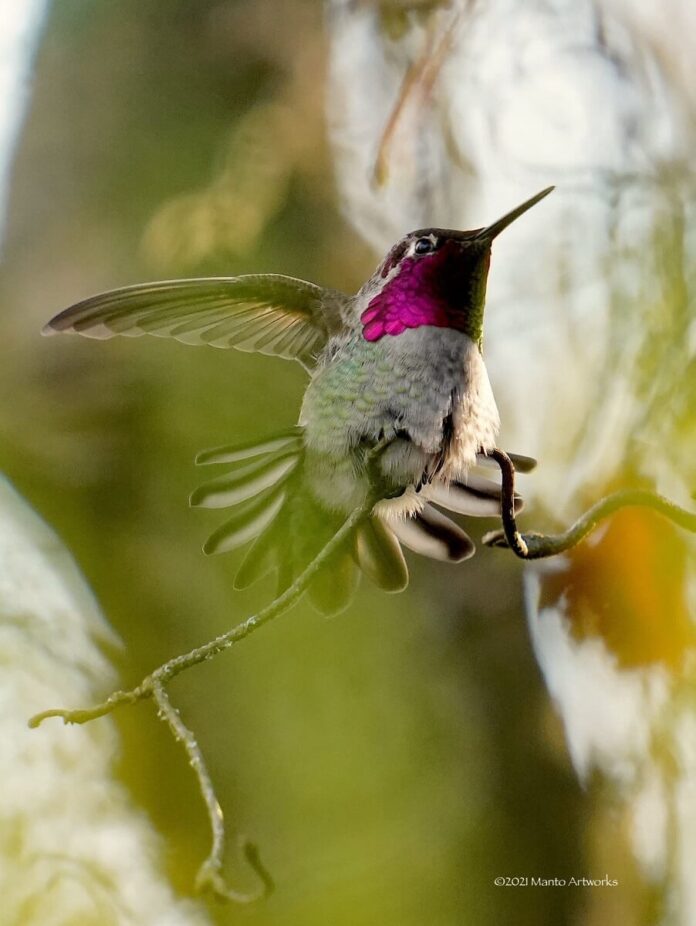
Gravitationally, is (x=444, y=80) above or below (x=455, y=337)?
above

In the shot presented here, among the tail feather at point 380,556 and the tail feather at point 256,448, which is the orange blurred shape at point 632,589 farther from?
the tail feather at point 256,448

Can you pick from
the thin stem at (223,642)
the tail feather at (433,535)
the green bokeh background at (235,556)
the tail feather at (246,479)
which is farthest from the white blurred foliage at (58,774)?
the tail feather at (433,535)

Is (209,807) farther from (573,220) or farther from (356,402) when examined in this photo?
(573,220)

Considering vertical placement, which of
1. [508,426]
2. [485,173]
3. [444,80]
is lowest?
[508,426]

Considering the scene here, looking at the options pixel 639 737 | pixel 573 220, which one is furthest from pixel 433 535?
pixel 573 220

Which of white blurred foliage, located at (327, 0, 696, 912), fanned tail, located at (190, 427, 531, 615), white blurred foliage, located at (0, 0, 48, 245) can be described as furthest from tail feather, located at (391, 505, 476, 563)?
white blurred foliage, located at (0, 0, 48, 245)

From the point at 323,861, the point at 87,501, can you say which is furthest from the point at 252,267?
the point at 323,861

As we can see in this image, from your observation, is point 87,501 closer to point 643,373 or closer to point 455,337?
point 455,337

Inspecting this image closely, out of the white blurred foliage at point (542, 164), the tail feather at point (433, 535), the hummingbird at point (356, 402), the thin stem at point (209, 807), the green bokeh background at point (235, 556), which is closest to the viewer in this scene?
the thin stem at point (209, 807)
